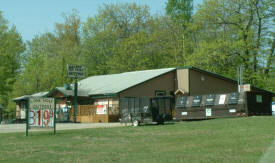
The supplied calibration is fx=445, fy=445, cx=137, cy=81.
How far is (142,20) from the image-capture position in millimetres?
67000

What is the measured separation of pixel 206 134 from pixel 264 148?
490 cm

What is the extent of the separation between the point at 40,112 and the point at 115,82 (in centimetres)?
2429

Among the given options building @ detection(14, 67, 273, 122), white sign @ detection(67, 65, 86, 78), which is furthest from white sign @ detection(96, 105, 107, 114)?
white sign @ detection(67, 65, 86, 78)

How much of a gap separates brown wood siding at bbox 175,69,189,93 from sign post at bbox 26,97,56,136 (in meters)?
23.1

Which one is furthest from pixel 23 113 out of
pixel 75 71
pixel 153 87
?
pixel 153 87

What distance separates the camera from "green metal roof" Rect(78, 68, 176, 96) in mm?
41334

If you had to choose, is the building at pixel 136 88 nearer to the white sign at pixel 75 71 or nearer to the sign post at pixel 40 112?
the white sign at pixel 75 71

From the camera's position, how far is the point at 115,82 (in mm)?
45219

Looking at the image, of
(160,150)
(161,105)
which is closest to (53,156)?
(160,150)

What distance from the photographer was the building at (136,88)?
39.8 meters

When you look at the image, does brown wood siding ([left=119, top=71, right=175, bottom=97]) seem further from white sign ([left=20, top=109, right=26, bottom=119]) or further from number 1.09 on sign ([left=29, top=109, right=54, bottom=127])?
number 1.09 on sign ([left=29, top=109, right=54, bottom=127])

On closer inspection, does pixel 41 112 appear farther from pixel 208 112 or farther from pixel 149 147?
pixel 208 112

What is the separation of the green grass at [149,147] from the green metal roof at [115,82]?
2295 cm

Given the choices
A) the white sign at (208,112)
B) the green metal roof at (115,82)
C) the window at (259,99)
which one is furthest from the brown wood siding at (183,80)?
the window at (259,99)
